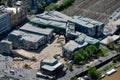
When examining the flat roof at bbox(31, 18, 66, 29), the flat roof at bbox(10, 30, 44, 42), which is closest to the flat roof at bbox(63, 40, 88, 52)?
the flat roof at bbox(10, 30, 44, 42)

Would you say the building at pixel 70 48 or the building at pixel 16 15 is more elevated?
the building at pixel 16 15

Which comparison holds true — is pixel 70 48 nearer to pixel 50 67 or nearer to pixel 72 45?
pixel 72 45

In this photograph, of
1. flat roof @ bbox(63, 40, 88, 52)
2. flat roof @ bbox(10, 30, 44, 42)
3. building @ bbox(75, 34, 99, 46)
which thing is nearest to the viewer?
flat roof @ bbox(63, 40, 88, 52)

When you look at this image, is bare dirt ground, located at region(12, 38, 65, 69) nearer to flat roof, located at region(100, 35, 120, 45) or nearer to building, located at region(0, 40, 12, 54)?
building, located at region(0, 40, 12, 54)

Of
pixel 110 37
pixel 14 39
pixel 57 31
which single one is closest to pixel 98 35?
pixel 110 37

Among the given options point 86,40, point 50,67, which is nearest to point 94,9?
point 86,40

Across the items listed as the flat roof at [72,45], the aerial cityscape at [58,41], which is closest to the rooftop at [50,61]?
the aerial cityscape at [58,41]

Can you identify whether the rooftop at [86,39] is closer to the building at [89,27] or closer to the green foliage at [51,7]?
the building at [89,27]
